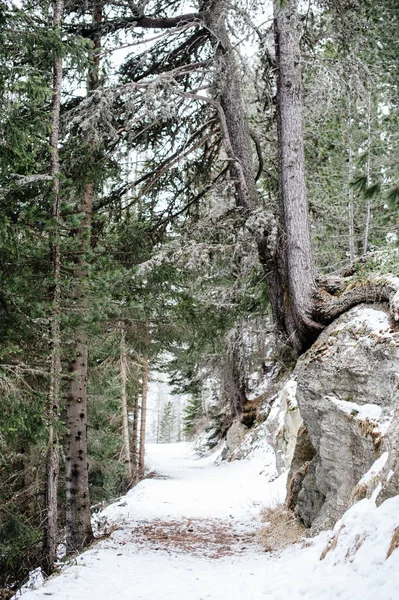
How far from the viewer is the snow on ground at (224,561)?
3.46 meters

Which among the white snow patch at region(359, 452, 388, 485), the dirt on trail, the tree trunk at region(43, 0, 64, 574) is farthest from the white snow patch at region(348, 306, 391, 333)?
the tree trunk at region(43, 0, 64, 574)

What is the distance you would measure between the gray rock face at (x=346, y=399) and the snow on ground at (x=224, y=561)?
0.76 metres

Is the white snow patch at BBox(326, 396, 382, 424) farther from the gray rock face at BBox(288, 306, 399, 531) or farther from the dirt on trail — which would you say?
the dirt on trail

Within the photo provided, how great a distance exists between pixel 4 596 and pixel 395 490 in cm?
455

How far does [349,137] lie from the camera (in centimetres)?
1054

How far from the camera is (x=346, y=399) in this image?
5.66 m

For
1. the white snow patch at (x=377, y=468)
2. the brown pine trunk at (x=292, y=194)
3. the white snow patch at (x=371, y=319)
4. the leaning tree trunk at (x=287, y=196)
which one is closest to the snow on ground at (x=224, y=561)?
the white snow patch at (x=377, y=468)

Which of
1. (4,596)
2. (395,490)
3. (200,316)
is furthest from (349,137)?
(4,596)

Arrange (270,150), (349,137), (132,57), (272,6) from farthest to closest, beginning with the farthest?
1. (349,137)
2. (270,150)
3. (132,57)
4. (272,6)

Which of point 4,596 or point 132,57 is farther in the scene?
point 132,57

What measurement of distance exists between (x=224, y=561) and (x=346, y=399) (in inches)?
109

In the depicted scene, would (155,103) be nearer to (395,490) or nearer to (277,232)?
(277,232)

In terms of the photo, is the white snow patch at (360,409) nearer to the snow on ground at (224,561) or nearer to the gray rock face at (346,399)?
the gray rock face at (346,399)

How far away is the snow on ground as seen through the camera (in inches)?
136
